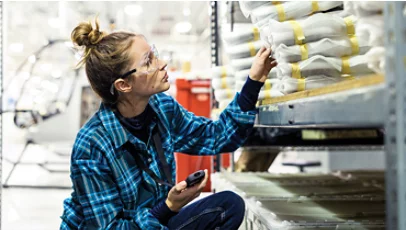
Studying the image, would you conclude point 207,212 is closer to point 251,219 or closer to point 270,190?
point 251,219

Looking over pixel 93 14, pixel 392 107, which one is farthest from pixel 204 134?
pixel 93 14

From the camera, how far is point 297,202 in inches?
74.2

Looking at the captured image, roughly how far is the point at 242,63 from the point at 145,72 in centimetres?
55

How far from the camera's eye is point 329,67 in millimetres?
1374

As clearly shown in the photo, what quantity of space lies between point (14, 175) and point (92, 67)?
15.0 ft

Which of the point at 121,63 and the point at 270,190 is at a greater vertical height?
the point at 121,63

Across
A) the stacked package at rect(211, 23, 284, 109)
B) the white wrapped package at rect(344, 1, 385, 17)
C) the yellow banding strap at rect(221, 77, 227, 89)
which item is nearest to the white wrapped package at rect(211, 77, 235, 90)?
the yellow banding strap at rect(221, 77, 227, 89)

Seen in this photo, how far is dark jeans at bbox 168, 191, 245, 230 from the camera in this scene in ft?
5.07

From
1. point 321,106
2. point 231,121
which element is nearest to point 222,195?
point 231,121

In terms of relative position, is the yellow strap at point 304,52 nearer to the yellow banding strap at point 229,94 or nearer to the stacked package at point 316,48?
the stacked package at point 316,48

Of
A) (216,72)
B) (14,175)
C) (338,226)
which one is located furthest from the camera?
(14,175)

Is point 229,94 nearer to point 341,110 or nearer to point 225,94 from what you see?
point 225,94

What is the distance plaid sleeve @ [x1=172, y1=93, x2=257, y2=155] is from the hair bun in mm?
410

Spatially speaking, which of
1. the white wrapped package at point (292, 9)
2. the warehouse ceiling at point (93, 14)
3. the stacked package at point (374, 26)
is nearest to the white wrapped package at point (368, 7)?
the stacked package at point (374, 26)
